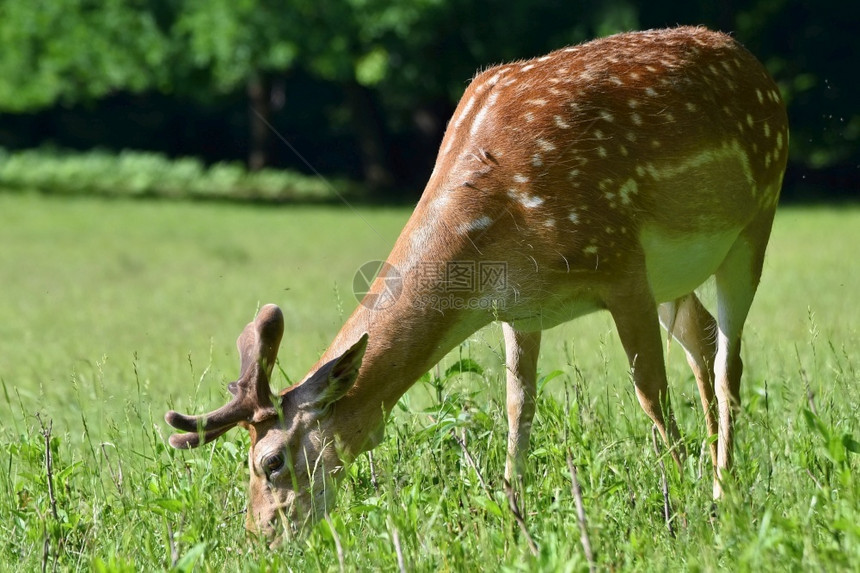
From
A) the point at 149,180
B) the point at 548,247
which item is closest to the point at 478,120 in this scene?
the point at 548,247

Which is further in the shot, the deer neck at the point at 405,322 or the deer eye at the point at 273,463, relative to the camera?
the deer neck at the point at 405,322

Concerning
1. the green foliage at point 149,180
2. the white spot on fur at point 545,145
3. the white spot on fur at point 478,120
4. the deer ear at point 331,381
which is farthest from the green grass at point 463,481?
the green foliage at point 149,180

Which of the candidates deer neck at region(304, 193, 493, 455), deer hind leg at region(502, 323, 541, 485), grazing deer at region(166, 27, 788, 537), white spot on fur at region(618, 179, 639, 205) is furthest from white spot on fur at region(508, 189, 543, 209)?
deer hind leg at region(502, 323, 541, 485)

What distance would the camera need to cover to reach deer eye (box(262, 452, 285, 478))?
4.77 metres

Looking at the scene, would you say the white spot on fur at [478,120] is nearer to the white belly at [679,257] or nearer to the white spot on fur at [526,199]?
the white spot on fur at [526,199]

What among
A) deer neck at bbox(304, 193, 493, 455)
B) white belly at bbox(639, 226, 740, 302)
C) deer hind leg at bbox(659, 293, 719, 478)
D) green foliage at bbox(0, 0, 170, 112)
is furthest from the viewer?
green foliage at bbox(0, 0, 170, 112)

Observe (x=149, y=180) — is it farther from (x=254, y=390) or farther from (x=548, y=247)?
(x=254, y=390)

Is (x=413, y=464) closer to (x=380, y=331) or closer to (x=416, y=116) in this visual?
(x=380, y=331)

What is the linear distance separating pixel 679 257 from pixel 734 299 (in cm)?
60

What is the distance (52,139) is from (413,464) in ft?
110

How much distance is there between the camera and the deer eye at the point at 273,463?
4766 millimetres

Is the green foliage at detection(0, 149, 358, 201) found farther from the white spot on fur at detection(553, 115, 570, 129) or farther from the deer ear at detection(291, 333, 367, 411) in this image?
the deer ear at detection(291, 333, 367, 411)

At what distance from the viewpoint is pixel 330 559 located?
4371mm

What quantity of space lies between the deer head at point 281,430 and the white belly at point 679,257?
5.59 feet
